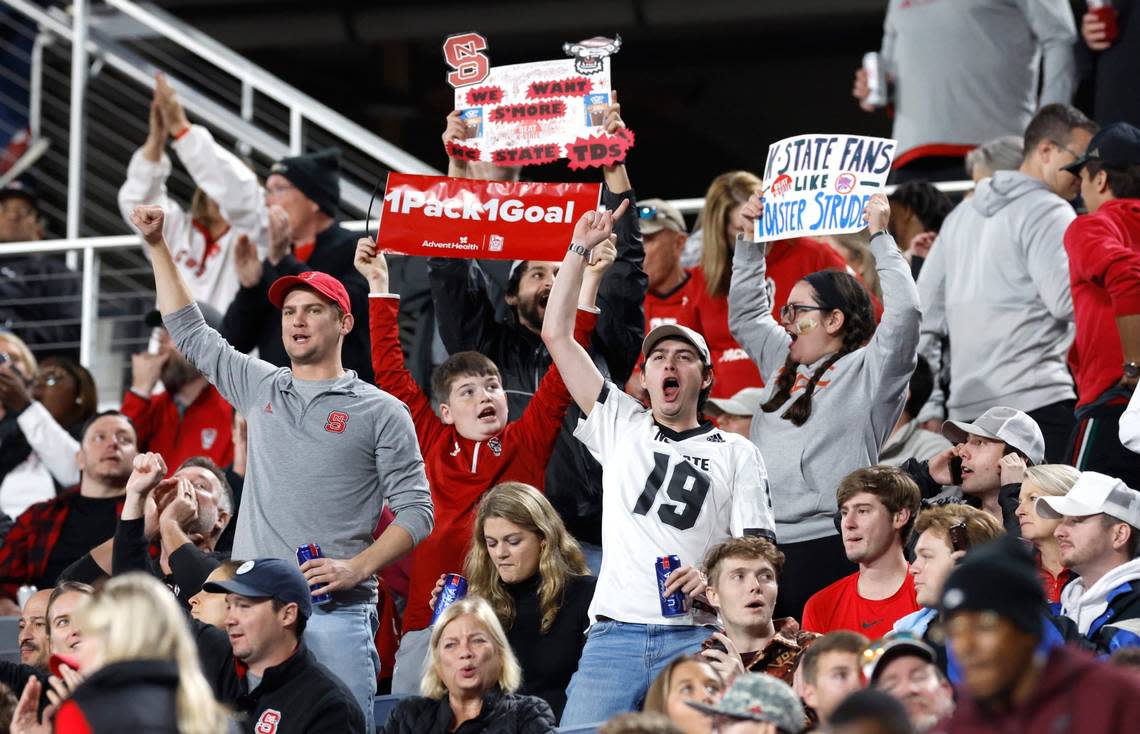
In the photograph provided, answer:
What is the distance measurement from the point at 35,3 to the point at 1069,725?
9342mm

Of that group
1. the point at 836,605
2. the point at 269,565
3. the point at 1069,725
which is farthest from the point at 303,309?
the point at 1069,725

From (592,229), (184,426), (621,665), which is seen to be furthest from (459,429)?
(184,426)

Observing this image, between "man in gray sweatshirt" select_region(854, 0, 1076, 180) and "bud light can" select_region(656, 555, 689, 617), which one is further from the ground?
"man in gray sweatshirt" select_region(854, 0, 1076, 180)

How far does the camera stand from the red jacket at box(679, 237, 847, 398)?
26.5 ft

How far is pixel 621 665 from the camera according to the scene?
5.70 meters

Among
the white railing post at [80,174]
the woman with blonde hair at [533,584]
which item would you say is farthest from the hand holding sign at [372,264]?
the white railing post at [80,174]

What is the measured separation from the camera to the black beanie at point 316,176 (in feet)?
27.8

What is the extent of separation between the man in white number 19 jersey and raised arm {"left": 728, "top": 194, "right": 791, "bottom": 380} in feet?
3.67

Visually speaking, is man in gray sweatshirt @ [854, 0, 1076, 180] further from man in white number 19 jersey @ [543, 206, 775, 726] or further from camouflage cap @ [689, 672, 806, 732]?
camouflage cap @ [689, 672, 806, 732]

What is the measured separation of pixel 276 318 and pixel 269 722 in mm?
2922

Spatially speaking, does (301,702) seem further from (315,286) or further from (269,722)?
(315,286)

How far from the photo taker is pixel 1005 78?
366 inches

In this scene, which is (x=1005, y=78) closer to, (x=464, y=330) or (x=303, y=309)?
(x=464, y=330)

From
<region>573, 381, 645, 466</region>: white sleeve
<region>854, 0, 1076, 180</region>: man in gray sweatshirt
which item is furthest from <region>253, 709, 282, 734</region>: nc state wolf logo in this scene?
<region>854, 0, 1076, 180</region>: man in gray sweatshirt
